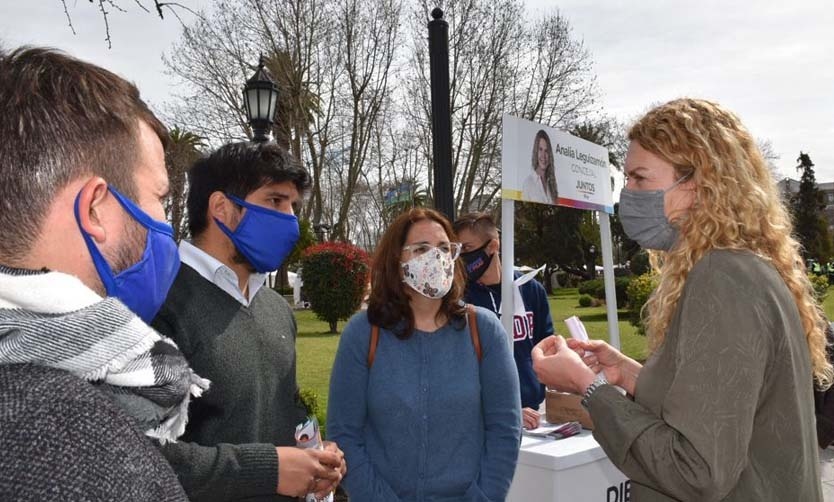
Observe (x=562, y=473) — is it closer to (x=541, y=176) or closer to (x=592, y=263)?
(x=541, y=176)

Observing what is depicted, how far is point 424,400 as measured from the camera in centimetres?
273

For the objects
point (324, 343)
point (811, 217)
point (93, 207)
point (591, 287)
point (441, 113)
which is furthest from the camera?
point (811, 217)

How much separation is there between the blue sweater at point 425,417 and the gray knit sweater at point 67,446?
6.47 feet

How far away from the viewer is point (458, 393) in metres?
2.75

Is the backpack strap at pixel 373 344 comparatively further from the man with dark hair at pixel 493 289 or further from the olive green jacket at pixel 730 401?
the man with dark hair at pixel 493 289

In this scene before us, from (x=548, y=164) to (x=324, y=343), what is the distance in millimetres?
12364

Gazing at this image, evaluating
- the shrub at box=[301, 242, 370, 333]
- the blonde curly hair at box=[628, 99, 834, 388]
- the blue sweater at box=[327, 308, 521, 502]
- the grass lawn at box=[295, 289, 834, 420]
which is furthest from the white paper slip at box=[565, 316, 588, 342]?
the shrub at box=[301, 242, 370, 333]

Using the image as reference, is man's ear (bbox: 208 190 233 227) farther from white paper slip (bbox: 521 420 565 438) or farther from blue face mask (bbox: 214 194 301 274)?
white paper slip (bbox: 521 420 565 438)

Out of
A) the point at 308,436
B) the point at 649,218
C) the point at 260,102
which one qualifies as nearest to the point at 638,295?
the point at 260,102

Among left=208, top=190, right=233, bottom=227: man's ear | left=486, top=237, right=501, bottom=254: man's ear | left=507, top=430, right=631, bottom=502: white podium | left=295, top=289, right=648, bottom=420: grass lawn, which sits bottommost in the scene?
left=295, top=289, right=648, bottom=420: grass lawn

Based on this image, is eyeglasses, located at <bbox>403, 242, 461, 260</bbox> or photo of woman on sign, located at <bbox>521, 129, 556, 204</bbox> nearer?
eyeglasses, located at <bbox>403, 242, 461, 260</bbox>

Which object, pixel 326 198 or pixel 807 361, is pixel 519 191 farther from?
pixel 326 198

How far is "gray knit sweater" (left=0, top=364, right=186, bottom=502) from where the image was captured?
2.35 feet

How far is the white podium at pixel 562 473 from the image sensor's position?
329cm
